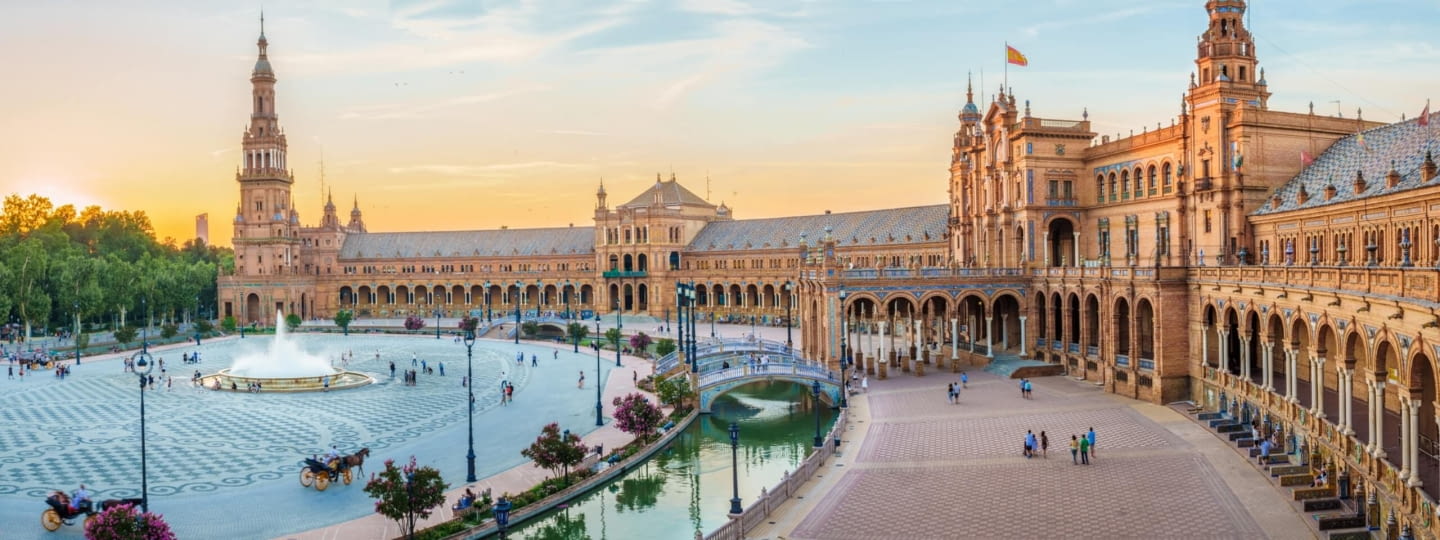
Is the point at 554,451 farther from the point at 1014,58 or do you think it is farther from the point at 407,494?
the point at 1014,58

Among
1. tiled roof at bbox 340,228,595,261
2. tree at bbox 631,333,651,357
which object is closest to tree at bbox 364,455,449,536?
tree at bbox 631,333,651,357

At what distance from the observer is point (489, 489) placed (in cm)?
3431

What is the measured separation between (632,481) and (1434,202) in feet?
100

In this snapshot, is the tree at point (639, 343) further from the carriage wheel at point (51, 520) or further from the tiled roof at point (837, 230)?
the carriage wheel at point (51, 520)

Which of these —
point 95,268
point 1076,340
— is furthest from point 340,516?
point 95,268

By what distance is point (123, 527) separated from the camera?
84.3 ft

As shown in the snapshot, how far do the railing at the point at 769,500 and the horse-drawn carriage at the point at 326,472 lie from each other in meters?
15.5

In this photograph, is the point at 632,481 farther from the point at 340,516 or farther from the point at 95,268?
the point at 95,268

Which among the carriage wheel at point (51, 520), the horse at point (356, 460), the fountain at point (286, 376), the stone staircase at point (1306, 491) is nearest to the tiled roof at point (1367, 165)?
the stone staircase at point (1306, 491)

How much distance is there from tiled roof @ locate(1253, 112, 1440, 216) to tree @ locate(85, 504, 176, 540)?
41636 mm

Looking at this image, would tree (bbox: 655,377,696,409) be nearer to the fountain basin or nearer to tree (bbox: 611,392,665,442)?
tree (bbox: 611,392,665,442)

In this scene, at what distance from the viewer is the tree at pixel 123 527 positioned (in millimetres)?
25703

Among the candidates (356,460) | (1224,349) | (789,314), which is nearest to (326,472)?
(356,460)

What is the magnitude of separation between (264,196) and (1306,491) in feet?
408
